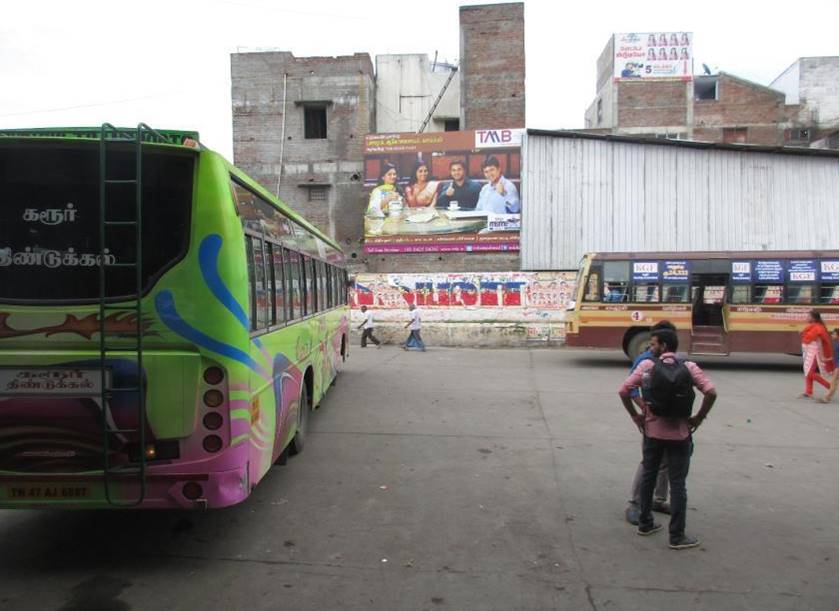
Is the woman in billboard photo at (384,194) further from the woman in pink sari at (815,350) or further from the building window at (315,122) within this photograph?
the woman in pink sari at (815,350)

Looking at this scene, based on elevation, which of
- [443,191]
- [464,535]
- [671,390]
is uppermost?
[443,191]

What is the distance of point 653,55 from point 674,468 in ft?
119

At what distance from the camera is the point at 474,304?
21125 millimetres

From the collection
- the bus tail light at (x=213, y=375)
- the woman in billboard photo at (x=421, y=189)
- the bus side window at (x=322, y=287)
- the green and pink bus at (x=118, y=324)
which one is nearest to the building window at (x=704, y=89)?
the woman in billboard photo at (x=421, y=189)

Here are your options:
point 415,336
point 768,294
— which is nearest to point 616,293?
point 768,294

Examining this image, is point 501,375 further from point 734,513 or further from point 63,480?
point 63,480

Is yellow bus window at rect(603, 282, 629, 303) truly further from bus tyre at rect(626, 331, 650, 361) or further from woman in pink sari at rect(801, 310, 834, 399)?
woman in pink sari at rect(801, 310, 834, 399)

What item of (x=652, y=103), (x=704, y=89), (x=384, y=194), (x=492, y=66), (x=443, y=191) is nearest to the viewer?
(x=443, y=191)

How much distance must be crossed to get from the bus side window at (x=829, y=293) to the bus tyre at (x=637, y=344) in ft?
12.7

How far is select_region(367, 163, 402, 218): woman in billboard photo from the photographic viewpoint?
2341cm

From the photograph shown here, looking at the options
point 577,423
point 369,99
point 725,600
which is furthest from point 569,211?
point 725,600

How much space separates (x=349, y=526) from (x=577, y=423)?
469 cm

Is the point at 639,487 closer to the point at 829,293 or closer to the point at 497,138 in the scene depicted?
the point at 829,293

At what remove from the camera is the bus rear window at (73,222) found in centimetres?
371
